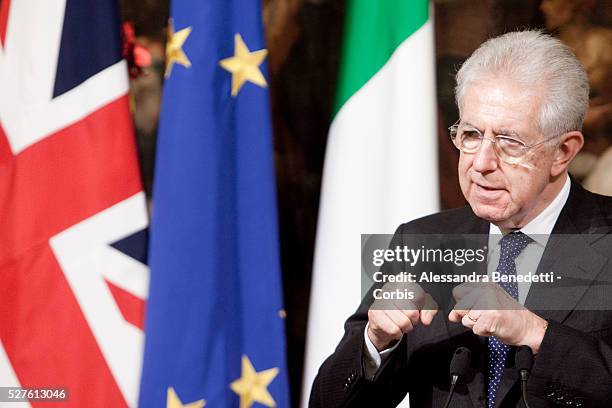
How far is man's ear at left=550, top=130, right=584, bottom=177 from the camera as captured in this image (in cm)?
161

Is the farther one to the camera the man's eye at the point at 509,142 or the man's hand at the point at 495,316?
the man's eye at the point at 509,142

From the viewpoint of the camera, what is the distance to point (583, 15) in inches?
99.5

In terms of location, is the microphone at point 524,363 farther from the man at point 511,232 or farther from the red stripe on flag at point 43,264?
the red stripe on flag at point 43,264

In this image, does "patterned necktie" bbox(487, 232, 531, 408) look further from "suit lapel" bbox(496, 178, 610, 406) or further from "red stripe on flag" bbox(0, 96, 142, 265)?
"red stripe on flag" bbox(0, 96, 142, 265)

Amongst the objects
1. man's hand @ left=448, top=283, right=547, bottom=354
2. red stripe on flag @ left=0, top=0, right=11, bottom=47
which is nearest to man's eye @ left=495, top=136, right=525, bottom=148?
man's hand @ left=448, top=283, right=547, bottom=354

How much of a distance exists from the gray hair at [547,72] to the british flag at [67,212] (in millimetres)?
1084

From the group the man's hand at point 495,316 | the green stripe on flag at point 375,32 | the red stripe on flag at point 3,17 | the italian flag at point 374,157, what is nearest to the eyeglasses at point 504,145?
the man's hand at point 495,316

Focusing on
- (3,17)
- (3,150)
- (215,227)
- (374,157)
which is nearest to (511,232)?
(374,157)

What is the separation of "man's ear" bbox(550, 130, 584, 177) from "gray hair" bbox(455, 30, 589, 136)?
0.05ft

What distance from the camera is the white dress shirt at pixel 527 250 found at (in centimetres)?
159

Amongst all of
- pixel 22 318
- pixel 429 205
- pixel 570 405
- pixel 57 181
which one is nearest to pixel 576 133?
pixel 570 405

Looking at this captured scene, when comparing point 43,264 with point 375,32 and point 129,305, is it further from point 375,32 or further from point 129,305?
point 375,32

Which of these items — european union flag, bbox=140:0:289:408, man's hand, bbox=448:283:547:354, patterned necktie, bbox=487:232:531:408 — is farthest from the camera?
european union flag, bbox=140:0:289:408

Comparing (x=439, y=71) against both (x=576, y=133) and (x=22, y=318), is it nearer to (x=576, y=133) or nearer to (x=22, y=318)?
(x=576, y=133)
